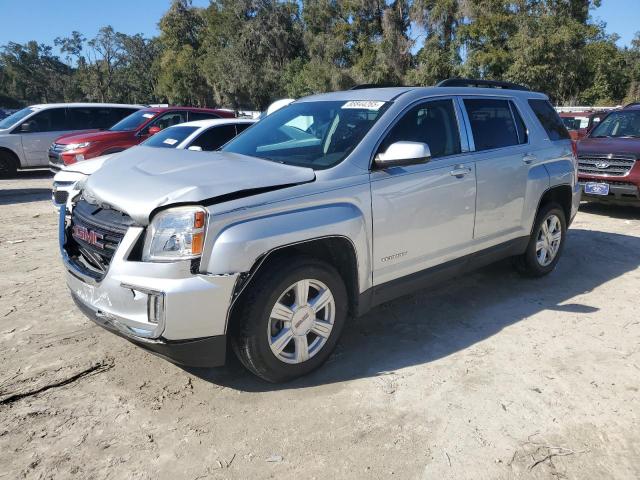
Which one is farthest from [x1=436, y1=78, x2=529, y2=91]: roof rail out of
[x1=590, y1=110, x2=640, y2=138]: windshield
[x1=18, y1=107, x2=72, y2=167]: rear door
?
[x1=18, y1=107, x2=72, y2=167]: rear door

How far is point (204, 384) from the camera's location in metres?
3.30

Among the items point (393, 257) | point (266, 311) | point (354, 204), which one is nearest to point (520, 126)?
point (393, 257)

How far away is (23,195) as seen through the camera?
35.0 ft

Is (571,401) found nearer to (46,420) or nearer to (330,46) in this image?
(46,420)

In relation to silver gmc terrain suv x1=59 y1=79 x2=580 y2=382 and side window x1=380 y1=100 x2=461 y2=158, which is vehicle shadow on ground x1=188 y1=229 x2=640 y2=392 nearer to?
silver gmc terrain suv x1=59 y1=79 x2=580 y2=382

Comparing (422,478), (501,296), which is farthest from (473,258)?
(422,478)

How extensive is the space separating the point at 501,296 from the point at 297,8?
4989 cm

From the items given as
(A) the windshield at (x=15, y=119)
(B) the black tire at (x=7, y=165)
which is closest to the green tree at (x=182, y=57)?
(A) the windshield at (x=15, y=119)

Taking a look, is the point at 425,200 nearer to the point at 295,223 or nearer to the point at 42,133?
the point at 295,223

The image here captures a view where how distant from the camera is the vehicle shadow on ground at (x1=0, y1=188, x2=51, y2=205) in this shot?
10048 millimetres

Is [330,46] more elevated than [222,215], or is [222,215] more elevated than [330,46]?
[330,46]

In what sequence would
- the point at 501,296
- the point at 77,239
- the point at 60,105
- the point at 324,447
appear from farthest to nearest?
the point at 60,105, the point at 501,296, the point at 77,239, the point at 324,447

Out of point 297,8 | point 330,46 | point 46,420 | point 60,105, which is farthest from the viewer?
point 297,8

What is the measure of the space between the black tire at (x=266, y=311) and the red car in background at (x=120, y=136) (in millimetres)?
7811
